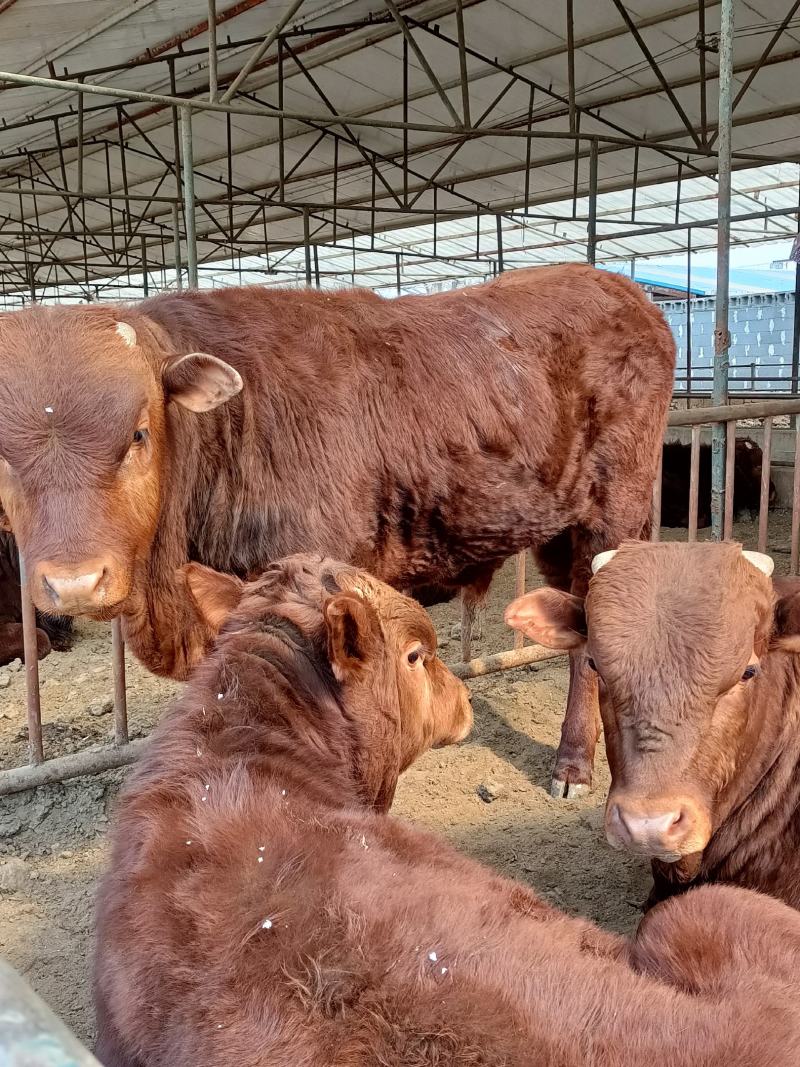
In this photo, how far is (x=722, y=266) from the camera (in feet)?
17.3

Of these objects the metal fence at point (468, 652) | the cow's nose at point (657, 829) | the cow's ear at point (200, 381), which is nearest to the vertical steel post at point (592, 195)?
the metal fence at point (468, 652)

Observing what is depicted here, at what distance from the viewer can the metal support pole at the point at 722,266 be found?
5066 millimetres

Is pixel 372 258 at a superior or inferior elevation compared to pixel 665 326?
superior

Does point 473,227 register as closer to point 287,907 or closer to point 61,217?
point 61,217

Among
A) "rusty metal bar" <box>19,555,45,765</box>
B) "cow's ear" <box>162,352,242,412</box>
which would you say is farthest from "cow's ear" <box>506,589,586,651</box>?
"rusty metal bar" <box>19,555,45,765</box>

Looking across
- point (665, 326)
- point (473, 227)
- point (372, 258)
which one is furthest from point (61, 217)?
point (665, 326)

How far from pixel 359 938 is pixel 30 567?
5.43 ft

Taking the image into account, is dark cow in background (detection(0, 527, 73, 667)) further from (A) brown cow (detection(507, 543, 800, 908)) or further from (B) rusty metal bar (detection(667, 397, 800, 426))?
(A) brown cow (detection(507, 543, 800, 908))

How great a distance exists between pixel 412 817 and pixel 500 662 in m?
1.42

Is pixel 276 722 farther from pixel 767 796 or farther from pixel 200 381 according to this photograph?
pixel 767 796

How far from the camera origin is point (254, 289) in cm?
364

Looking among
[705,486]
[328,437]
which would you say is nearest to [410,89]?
Answer: [705,486]

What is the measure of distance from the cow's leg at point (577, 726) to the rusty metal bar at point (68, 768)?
6.25 ft

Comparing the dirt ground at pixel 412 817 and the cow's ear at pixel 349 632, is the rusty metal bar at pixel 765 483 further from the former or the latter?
the cow's ear at pixel 349 632
